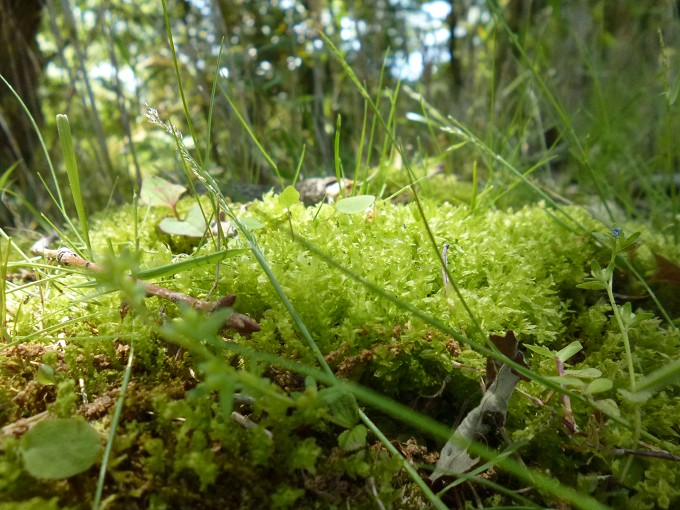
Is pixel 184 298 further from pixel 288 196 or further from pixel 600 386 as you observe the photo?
pixel 600 386

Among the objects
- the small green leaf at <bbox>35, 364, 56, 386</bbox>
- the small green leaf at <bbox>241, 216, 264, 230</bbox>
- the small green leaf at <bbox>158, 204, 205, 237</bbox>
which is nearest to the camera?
the small green leaf at <bbox>35, 364, 56, 386</bbox>

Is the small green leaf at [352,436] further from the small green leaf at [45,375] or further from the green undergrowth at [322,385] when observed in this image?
the small green leaf at [45,375]

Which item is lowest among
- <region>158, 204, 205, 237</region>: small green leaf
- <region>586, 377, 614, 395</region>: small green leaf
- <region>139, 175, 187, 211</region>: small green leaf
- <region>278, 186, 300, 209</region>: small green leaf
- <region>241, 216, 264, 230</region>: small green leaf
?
<region>586, 377, 614, 395</region>: small green leaf

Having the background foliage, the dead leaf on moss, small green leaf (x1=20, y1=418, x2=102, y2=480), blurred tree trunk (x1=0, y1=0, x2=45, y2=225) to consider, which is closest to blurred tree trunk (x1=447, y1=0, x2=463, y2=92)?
the background foliage

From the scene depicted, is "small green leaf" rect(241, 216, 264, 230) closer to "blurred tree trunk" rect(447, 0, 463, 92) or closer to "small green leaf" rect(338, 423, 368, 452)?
"small green leaf" rect(338, 423, 368, 452)

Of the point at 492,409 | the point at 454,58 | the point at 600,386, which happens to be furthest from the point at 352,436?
the point at 454,58

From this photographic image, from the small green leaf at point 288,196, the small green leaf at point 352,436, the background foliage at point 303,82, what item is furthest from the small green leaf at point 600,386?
the background foliage at point 303,82

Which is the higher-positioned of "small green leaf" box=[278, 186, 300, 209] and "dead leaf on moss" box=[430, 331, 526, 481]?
"small green leaf" box=[278, 186, 300, 209]
